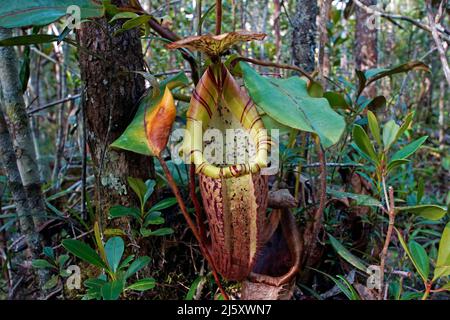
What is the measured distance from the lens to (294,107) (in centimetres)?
63

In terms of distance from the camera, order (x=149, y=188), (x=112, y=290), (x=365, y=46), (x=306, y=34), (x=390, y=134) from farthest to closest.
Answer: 1. (x=365, y=46)
2. (x=306, y=34)
3. (x=149, y=188)
4. (x=390, y=134)
5. (x=112, y=290)

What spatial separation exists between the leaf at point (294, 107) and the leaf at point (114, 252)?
1.23 ft

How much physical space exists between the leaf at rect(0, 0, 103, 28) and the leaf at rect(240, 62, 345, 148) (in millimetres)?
290

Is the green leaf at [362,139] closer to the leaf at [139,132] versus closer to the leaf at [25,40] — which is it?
the leaf at [139,132]

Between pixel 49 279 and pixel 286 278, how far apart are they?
558 millimetres

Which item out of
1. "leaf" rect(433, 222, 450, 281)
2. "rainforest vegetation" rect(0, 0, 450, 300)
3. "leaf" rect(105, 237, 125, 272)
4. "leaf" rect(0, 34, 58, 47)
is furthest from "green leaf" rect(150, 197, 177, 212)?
"leaf" rect(433, 222, 450, 281)

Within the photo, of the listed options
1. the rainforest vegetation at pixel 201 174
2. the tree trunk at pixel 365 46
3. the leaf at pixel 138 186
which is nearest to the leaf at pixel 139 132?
the rainforest vegetation at pixel 201 174

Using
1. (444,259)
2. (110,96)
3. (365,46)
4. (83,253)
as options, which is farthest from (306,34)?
(365,46)

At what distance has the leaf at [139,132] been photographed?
66 cm

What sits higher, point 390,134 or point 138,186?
point 390,134

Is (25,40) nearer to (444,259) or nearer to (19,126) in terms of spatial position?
(19,126)

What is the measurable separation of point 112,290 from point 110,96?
0.40m

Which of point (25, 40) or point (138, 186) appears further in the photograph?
point (138, 186)
